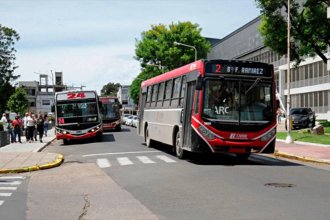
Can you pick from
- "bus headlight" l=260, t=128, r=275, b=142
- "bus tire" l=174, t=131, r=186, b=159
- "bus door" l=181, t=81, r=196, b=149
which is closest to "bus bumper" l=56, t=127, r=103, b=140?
"bus tire" l=174, t=131, r=186, b=159

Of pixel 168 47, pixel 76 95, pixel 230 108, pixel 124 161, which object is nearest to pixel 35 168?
pixel 124 161

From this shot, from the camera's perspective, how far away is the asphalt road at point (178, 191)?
8359 millimetres

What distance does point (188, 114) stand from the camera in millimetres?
16344

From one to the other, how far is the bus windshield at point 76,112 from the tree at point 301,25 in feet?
54.2

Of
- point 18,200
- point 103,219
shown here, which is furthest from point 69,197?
point 103,219

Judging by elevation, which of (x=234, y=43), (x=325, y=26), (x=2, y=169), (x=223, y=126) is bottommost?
(x=2, y=169)

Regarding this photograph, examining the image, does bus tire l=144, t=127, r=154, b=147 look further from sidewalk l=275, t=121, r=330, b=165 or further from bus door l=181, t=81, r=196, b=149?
bus door l=181, t=81, r=196, b=149

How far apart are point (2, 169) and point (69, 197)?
232 inches

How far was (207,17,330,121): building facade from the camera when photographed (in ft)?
191

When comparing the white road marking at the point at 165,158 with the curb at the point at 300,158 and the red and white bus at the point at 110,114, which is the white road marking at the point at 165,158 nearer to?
the curb at the point at 300,158

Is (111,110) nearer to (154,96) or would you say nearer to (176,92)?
(154,96)

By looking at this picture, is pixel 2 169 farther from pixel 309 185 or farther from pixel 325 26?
pixel 325 26

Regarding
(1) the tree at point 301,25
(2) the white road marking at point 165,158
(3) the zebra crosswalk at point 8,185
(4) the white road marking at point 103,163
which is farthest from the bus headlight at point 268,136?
(1) the tree at point 301,25

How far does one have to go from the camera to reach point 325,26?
A: 122ft
